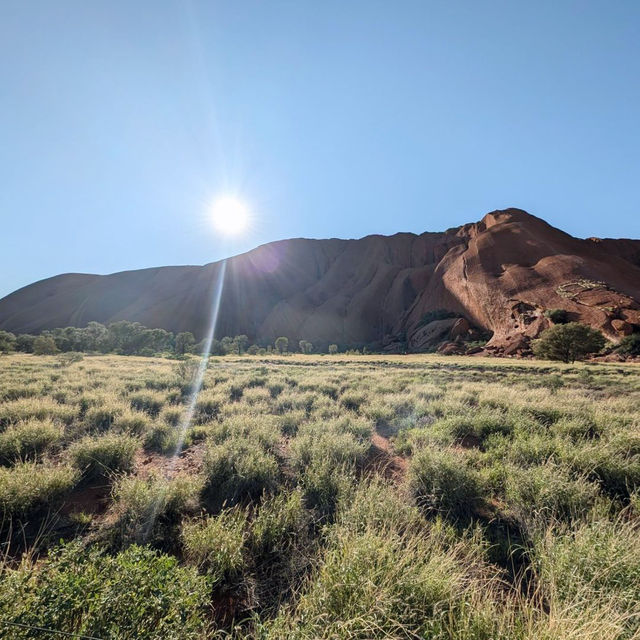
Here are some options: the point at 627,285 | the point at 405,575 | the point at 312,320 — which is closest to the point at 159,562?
the point at 405,575

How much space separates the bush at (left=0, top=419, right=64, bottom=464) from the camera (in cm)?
468

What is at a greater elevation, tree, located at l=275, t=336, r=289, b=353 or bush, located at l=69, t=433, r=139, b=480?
bush, located at l=69, t=433, r=139, b=480

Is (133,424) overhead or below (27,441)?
below

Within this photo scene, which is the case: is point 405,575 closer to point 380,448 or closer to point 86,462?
point 380,448

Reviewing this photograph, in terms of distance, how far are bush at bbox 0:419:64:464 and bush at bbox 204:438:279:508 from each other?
2955 millimetres

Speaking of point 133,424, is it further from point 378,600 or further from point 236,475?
point 378,600

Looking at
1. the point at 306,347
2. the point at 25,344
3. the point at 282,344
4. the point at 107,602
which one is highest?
the point at 25,344

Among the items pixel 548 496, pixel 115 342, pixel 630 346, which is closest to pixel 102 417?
pixel 548 496

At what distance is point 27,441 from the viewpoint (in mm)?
4930

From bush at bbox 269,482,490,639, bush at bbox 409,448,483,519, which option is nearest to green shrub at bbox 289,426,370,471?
bush at bbox 409,448,483,519

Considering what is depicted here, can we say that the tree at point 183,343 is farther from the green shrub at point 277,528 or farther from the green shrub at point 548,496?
the green shrub at point 548,496

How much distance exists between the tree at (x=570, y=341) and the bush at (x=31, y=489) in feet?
118

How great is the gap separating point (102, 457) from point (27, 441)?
160 centimetres

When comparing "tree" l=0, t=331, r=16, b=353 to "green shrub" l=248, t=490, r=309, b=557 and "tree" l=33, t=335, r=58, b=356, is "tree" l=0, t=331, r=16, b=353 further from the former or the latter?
"green shrub" l=248, t=490, r=309, b=557
